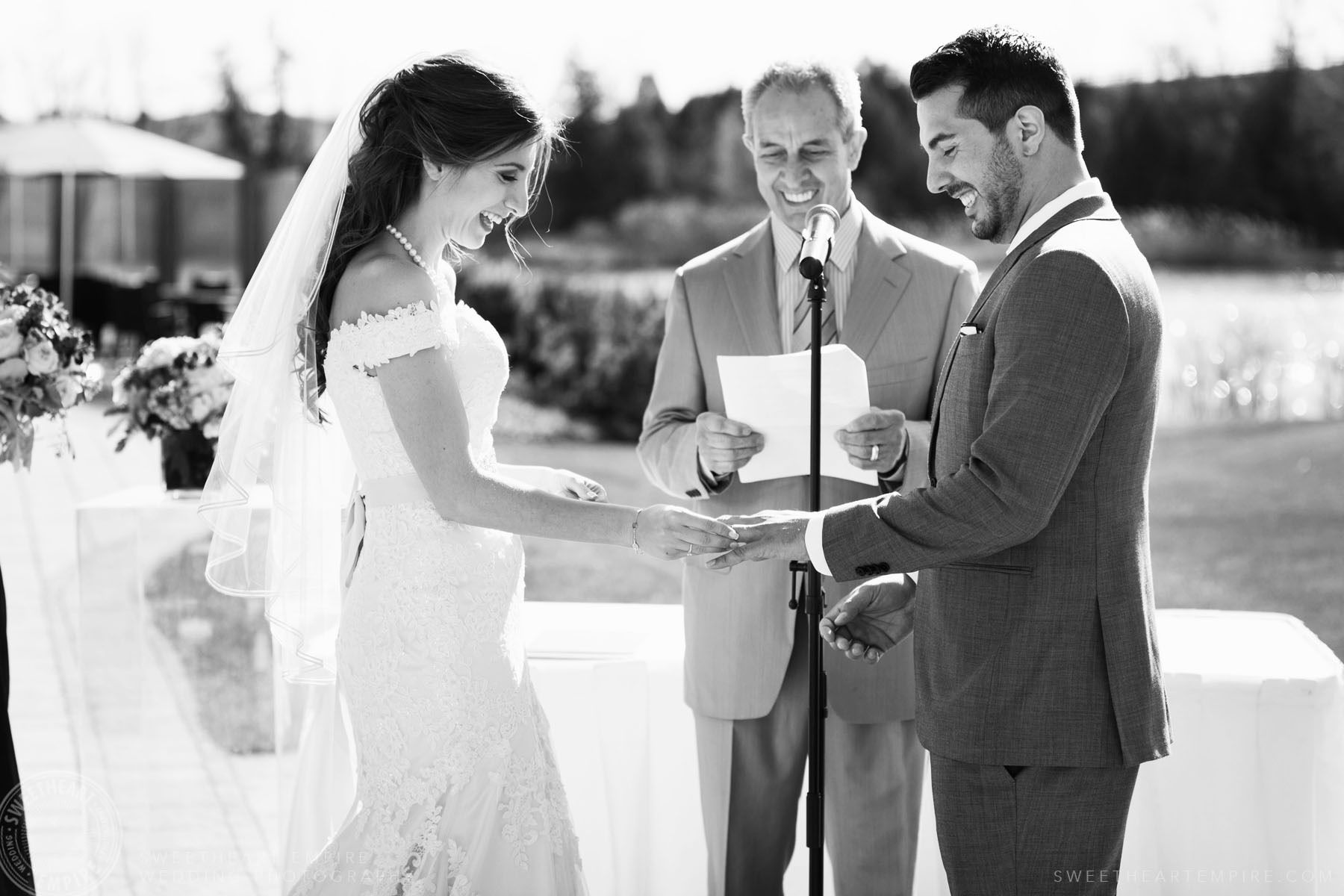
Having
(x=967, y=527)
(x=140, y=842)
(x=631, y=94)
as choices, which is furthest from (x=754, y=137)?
(x=631, y=94)

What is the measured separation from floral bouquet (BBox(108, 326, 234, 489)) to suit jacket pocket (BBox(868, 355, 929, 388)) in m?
2.16

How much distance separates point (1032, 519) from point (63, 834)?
351cm

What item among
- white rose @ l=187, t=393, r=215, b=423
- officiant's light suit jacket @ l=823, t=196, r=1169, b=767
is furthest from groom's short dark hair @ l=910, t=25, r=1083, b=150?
white rose @ l=187, t=393, r=215, b=423

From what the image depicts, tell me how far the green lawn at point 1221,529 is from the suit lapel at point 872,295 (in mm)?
5713

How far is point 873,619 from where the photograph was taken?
105 inches

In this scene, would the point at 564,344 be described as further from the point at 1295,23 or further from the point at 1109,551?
the point at 1109,551

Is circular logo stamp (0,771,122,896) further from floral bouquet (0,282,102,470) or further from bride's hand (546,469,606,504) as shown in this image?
bride's hand (546,469,606,504)

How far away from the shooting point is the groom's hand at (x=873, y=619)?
2.56m

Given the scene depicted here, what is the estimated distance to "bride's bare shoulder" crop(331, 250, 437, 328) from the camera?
2531 millimetres

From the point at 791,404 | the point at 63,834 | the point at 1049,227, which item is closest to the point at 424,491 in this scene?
the point at 791,404

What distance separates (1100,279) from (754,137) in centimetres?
123

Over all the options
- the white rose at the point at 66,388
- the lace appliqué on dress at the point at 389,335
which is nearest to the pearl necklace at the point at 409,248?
the lace appliqué on dress at the point at 389,335

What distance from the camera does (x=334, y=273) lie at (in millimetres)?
2656

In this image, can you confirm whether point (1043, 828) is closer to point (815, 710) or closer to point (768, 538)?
point (815, 710)
